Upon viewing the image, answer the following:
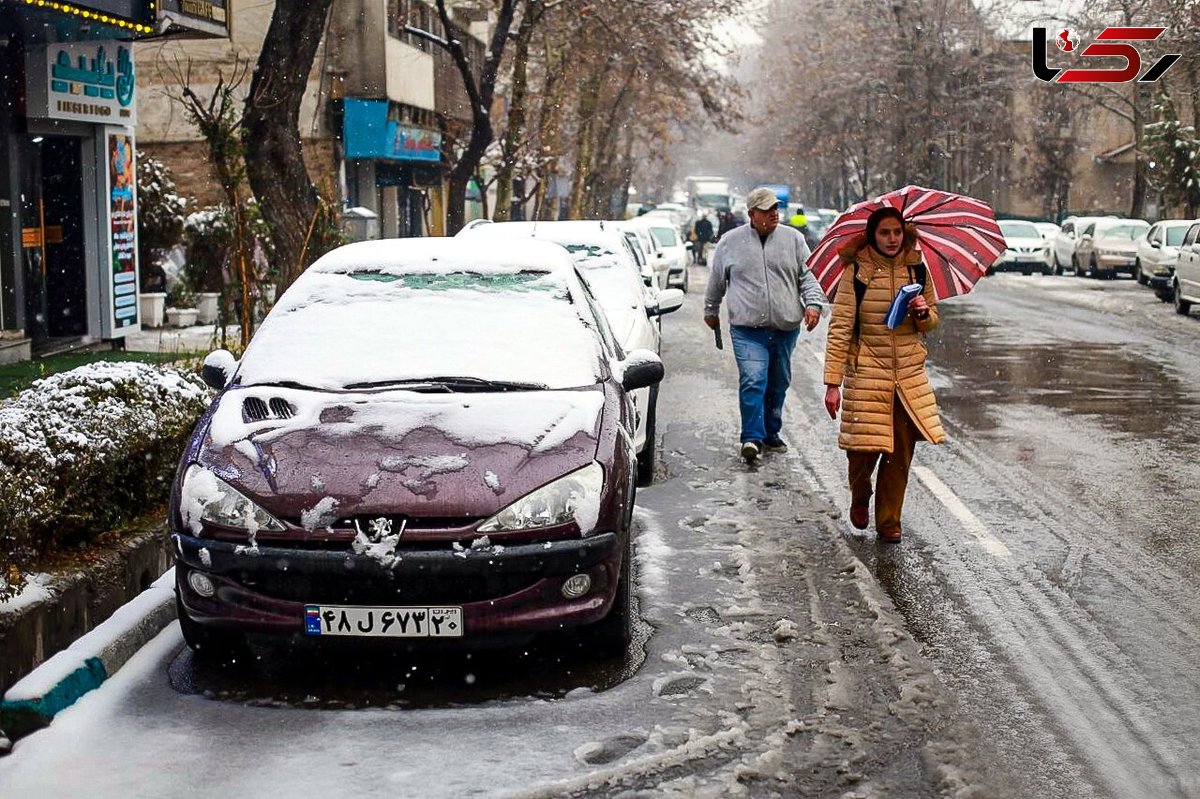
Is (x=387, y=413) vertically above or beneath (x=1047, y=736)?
above

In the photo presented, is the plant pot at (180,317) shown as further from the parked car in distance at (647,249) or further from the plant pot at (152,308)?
the parked car in distance at (647,249)

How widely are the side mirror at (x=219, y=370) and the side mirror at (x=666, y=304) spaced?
4893mm

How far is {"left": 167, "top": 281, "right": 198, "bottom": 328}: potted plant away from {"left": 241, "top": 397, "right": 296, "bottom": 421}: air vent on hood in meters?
15.7

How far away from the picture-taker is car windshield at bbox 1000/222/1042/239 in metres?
46.5

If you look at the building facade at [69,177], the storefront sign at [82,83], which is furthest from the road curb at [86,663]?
the storefront sign at [82,83]

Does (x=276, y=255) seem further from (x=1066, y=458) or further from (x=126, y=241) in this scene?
(x=1066, y=458)

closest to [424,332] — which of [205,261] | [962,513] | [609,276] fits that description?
[962,513]

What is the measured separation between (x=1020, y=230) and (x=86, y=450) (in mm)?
43444

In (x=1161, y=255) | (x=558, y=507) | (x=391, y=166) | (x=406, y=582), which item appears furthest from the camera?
(x=391, y=166)

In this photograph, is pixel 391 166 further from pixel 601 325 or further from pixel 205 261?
pixel 601 325

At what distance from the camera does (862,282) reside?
8125 millimetres

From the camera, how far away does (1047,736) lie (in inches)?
199

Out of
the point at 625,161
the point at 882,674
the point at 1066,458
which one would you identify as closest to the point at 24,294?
the point at 1066,458

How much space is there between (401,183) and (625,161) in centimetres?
2555
